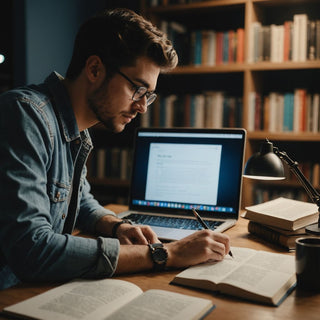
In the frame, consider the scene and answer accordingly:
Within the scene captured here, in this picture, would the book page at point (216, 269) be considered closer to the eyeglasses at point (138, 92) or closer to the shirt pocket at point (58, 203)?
the shirt pocket at point (58, 203)

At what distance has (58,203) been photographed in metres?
1.12

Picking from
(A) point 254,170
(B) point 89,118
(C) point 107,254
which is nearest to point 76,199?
(B) point 89,118

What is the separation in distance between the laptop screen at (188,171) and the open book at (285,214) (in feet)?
0.45

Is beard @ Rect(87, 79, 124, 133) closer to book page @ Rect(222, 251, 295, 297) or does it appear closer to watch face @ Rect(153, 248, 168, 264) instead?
watch face @ Rect(153, 248, 168, 264)

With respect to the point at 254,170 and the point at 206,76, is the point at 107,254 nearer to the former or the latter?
the point at 254,170

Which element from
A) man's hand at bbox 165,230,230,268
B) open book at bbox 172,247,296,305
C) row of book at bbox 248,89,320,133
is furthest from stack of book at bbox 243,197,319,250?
row of book at bbox 248,89,320,133

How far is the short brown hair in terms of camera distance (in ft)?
3.75

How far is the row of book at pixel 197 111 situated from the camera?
253 centimetres

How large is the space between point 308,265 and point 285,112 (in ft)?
5.65

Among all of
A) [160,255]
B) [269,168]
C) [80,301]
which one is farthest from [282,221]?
[80,301]

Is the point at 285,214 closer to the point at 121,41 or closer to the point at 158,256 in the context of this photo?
the point at 158,256

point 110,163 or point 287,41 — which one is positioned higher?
point 287,41

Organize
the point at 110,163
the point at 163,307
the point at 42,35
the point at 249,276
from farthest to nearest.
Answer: the point at 110,163 < the point at 42,35 < the point at 249,276 < the point at 163,307

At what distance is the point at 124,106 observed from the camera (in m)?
1.21
